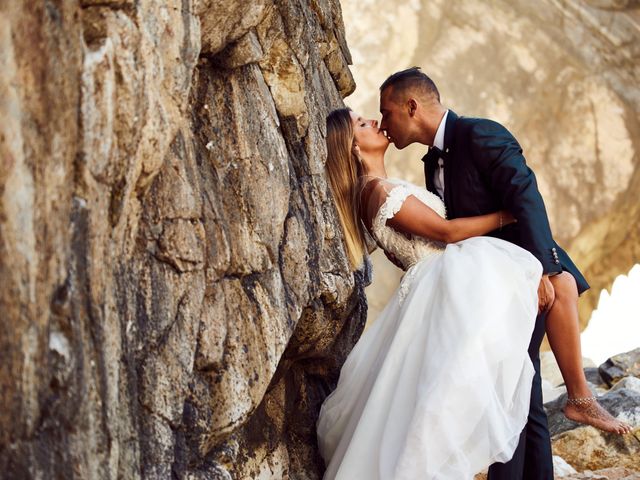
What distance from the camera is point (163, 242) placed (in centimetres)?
352

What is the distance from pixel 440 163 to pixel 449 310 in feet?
3.28

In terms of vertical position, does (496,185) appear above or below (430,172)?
below

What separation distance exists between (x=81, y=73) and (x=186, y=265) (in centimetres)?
105

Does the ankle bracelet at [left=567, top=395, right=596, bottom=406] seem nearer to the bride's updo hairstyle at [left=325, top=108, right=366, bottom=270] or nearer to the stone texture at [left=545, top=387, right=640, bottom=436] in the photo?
the bride's updo hairstyle at [left=325, top=108, right=366, bottom=270]

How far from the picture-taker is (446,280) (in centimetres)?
441

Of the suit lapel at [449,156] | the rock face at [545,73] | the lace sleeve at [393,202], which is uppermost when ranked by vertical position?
the rock face at [545,73]

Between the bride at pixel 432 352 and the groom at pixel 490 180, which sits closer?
the bride at pixel 432 352

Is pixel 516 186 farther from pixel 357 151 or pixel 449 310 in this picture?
pixel 357 151

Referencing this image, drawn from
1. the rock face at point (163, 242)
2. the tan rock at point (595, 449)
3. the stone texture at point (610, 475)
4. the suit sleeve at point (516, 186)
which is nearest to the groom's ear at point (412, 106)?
the suit sleeve at point (516, 186)

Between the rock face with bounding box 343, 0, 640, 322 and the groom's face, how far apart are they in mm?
12146

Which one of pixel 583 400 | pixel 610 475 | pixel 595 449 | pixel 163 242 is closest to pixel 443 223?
pixel 583 400

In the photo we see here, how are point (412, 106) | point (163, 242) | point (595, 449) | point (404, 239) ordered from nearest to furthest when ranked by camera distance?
point (163, 242)
point (404, 239)
point (412, 106)
point (595, 449)

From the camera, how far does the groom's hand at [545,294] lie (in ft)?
14.9

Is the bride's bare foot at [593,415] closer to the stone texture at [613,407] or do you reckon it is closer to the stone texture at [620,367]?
the stone texture at [613,407]
